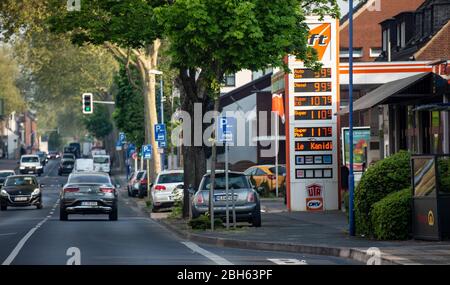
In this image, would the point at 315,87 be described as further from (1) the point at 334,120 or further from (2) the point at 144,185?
(2) the point at 144,185

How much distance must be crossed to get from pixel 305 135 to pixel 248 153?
1752 inches

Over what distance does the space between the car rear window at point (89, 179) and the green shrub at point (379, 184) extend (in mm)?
15028

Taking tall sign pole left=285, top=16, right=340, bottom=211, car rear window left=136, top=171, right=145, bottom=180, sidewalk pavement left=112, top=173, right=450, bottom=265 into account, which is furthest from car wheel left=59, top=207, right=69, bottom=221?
car rear window left=136, top=171, right=145, bottom=180

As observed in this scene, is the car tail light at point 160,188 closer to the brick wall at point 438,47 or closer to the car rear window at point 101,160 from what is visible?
the brick wall at point 438,47

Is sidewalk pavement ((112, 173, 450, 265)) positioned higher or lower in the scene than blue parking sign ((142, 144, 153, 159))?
lower

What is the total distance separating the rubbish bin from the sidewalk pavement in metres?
0.33

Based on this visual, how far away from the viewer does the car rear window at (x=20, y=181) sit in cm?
5241

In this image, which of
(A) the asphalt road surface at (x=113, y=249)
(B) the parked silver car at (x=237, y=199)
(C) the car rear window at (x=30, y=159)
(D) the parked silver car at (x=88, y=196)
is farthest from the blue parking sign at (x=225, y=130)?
(C) the car rear window at (x=30, y=159)

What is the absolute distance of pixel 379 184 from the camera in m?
25.9

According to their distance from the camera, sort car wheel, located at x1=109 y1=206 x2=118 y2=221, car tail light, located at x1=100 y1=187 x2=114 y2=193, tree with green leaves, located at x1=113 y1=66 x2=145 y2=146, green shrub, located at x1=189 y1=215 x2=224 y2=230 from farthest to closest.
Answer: tree with green leaves, located at x1=113 y1=66 x2=145 y2=146
car wheel, located at x1=109 y1=206 x2=118 y2=221
car tail light, located at x1=100 y1=187 x2=114 y2=193
green shrub, located at x1=189 y1=215 x2=224 y2=230

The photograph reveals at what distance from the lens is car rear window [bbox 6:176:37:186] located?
52406 millimetres

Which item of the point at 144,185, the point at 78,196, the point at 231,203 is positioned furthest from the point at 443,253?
the point at 144,185

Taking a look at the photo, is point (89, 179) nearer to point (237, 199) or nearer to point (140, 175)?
point (237, 199)

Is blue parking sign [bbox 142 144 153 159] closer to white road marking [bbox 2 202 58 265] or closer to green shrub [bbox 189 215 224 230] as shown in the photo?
white road marking [bbox 2 202 58 265]
